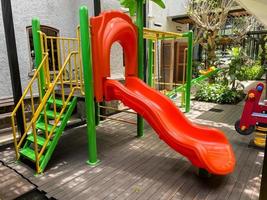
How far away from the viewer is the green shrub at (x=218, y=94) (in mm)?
7250

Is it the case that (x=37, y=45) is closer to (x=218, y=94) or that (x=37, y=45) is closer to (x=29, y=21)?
(x=29, y=21)

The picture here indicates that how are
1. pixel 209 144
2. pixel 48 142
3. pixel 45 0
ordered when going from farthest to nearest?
1. pixel 45 0
2. pixel 48 142
3. pixel 209 144

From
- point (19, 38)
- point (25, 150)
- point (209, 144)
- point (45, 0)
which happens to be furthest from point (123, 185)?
point (45, 0)

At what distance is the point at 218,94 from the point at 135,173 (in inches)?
213

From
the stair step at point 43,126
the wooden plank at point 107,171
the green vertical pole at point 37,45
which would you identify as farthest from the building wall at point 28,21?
the wooden plank at point 107,171

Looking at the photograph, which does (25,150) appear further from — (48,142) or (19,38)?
(19,38)

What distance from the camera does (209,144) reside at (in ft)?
10.0

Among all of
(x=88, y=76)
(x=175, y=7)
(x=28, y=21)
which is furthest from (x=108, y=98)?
(x=175, y=7)

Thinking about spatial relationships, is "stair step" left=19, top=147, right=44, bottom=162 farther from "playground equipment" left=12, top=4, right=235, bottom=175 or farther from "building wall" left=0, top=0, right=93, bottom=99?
"building wall" left=0, top=0, right=93, bottom=99

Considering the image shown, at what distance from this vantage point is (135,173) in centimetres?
305

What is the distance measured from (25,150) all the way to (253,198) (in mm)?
3281

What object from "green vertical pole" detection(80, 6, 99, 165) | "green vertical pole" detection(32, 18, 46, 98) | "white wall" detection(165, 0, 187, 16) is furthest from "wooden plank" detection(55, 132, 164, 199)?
"white wall" detection(165, 0, 187, 16)

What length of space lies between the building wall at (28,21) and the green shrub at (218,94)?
188 inches

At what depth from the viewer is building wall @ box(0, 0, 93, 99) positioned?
193 inches
